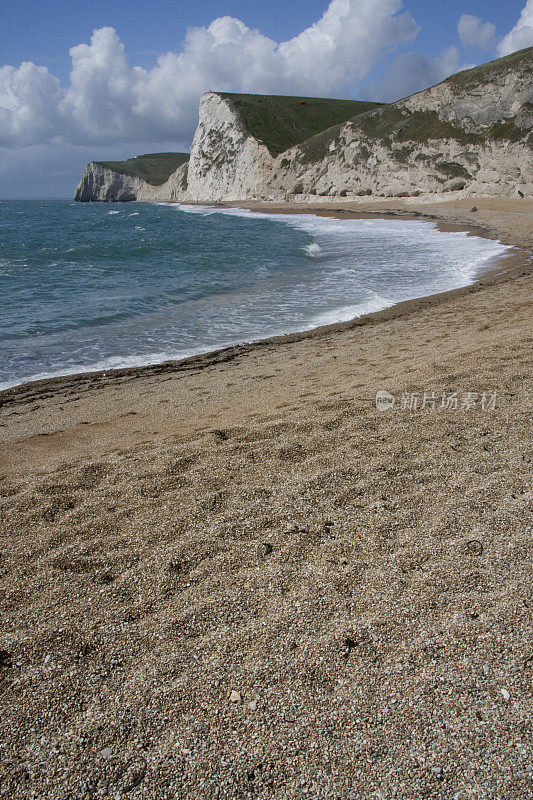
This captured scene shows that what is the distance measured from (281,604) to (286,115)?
4225 inches

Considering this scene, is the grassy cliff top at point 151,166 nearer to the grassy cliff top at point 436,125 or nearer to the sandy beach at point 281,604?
the grassy cliff top at point 436,125

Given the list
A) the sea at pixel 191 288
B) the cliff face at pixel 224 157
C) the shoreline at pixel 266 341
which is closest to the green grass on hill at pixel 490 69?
the cliff face at pixel 224 157

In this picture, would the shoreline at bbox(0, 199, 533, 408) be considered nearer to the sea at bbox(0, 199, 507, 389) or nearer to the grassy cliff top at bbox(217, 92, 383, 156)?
the sea at bbox(0, 199, 507, 389)

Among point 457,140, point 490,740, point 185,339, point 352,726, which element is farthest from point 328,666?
point 457,140

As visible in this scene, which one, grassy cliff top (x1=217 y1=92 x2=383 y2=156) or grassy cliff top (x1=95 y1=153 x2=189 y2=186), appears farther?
grassy cliff top (x1=95 y1=153 x2=189 y2=186)

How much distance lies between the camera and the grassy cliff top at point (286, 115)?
3349 inches

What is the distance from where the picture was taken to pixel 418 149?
182ft

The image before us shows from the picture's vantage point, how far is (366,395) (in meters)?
6.21

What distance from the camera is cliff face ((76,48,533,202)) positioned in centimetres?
4688

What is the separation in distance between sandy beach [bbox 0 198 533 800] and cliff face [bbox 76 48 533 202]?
48.0m

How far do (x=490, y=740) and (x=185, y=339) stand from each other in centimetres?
1067

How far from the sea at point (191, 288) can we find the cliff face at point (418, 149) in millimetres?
21851

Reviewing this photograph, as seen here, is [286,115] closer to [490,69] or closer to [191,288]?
[490,69]

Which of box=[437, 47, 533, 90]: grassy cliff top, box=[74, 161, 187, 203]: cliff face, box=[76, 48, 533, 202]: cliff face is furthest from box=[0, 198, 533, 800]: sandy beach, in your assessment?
box=[74, 161, 187, 203]: cliff face
